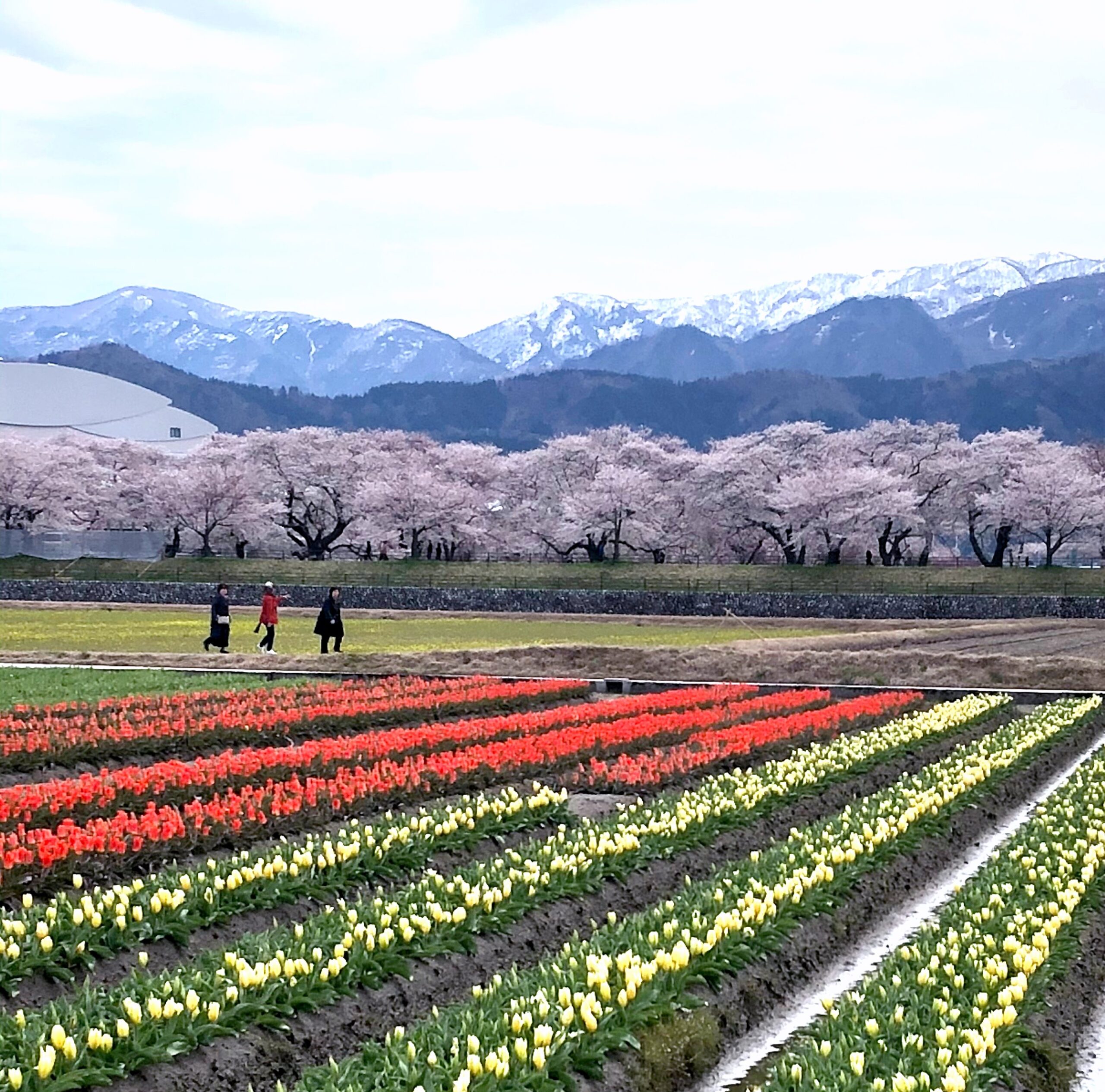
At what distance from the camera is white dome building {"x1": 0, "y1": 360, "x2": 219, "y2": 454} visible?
133m

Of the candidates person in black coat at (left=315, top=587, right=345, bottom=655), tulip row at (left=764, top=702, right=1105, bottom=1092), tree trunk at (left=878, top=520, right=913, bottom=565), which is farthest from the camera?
tree trunk at (left=878, top=520, right=913, bottom=565)

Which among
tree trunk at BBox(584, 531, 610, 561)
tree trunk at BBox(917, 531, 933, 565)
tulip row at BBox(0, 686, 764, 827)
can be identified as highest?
tree trunk at BBox(917, 531, 933, 565)

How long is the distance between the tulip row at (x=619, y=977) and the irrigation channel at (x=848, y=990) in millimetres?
405

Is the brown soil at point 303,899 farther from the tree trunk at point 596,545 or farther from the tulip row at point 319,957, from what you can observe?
the tree trunk at point 596,545

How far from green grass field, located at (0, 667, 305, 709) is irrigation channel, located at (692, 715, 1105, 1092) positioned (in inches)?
504

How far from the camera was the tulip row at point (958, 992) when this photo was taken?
6.82m

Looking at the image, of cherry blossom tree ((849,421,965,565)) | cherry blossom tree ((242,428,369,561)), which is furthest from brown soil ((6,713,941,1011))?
cherry blossom tree ((242,428,369,561))

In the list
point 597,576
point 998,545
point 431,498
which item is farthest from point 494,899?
point 998,545

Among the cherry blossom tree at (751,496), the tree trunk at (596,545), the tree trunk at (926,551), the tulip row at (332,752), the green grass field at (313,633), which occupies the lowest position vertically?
the green grass field at (313,633)

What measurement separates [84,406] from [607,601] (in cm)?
9262

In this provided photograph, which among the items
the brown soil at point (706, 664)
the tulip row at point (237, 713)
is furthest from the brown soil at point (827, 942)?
the brown soil at point (706, 664)

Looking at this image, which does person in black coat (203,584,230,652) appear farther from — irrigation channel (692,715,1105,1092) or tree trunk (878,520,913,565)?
tree trunk (878,520,913,565)

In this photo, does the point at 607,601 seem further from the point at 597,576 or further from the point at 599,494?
the point at 599,494

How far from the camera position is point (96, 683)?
23.0 meters
